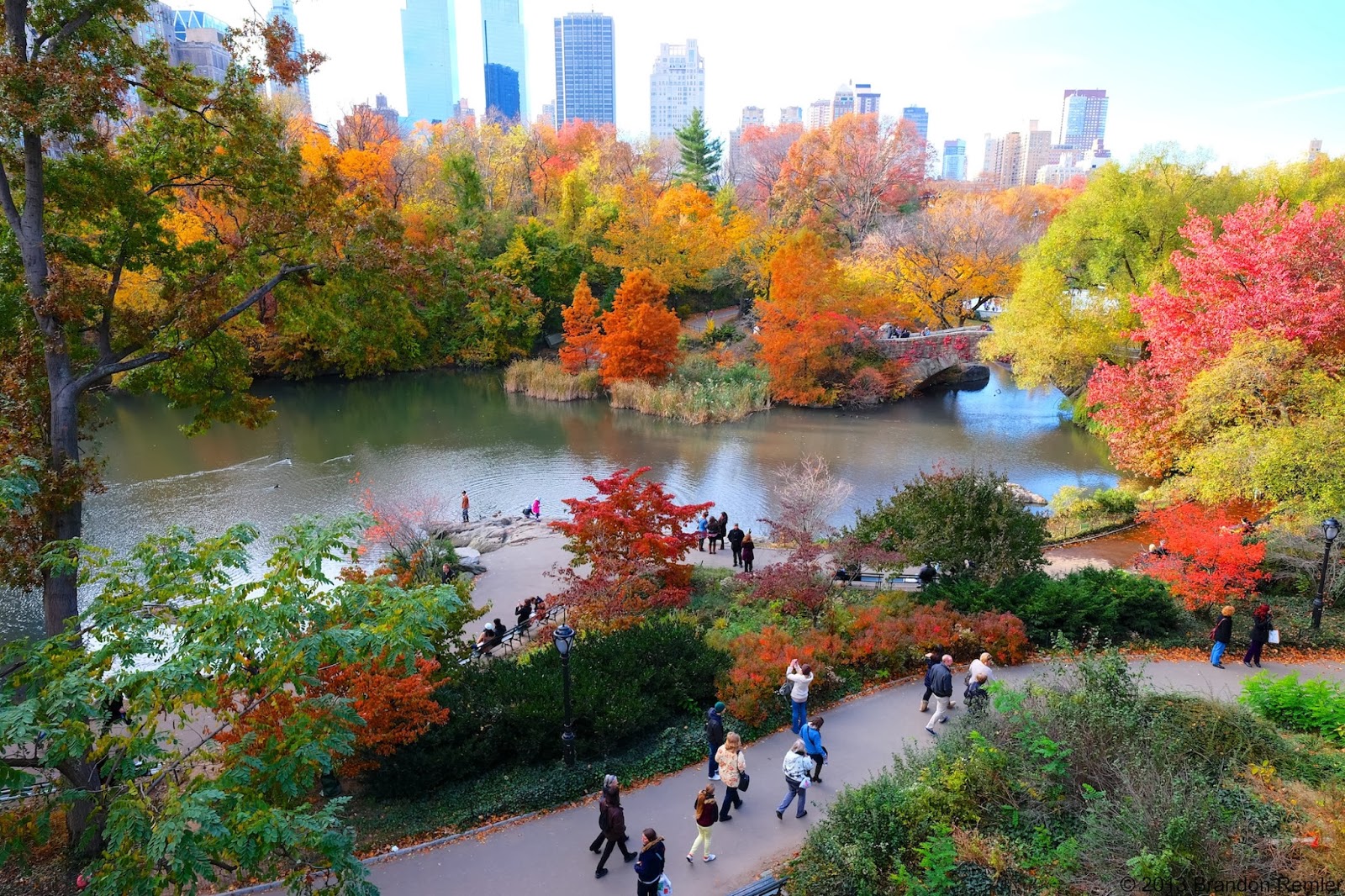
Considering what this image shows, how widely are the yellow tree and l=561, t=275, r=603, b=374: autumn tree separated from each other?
5406mm

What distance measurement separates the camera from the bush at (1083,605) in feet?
37.0

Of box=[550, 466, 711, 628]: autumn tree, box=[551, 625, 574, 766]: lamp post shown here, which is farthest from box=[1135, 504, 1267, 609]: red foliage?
box=[551, 625, 574, 766]: lamp post

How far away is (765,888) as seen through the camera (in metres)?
6.48

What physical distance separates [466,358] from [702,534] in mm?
28288

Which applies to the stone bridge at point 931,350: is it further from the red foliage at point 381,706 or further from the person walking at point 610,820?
the person walking at point 610,820

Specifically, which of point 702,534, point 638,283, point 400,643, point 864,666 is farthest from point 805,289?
point 400,643

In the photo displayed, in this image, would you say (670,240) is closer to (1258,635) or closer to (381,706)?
(1258,635)

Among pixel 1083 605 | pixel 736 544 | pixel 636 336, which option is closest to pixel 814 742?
pixel 1083 605

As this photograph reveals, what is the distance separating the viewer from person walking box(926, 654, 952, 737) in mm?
9070

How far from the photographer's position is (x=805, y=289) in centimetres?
3139

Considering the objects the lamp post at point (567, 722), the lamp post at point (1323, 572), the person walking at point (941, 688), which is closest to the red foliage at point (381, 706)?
the lamp post at point (567, 722)

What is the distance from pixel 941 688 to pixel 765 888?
3613 mm

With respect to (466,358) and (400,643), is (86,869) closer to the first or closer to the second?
(400,643)

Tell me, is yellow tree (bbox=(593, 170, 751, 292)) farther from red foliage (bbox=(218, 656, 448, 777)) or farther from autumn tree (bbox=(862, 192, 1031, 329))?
red foliage (bbox=(218, 656, 448, 777))
